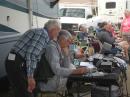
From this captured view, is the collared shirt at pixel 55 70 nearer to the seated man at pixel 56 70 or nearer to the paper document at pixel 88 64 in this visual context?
the seated man at pixel 56 70

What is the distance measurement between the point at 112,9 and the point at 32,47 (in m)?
15.0

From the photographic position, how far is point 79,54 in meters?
6.53

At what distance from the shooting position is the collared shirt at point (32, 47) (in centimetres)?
457

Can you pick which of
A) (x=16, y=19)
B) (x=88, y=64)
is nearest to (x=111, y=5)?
(x=16, y=19)

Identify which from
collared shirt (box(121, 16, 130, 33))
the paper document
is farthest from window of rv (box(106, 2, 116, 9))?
the paper document

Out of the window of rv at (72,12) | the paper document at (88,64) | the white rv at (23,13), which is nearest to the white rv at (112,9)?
the window of rv at (72,12)

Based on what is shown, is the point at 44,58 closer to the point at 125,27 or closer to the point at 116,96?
the point at 116,96

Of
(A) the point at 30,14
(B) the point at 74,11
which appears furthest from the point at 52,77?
(B) the point at 74,11

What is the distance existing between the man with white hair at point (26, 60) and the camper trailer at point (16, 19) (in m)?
1.27

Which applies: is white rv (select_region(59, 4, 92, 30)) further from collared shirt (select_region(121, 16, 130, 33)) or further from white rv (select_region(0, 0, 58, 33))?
white rv (select_region(0, 0, 58, 33))

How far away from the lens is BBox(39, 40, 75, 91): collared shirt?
15.7ft

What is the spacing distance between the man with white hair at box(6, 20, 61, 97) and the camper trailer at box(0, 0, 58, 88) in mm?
1274

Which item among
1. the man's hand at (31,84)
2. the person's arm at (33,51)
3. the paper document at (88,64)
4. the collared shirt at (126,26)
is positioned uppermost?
the collared shirt at (126,26)

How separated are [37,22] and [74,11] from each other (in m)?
11.2
